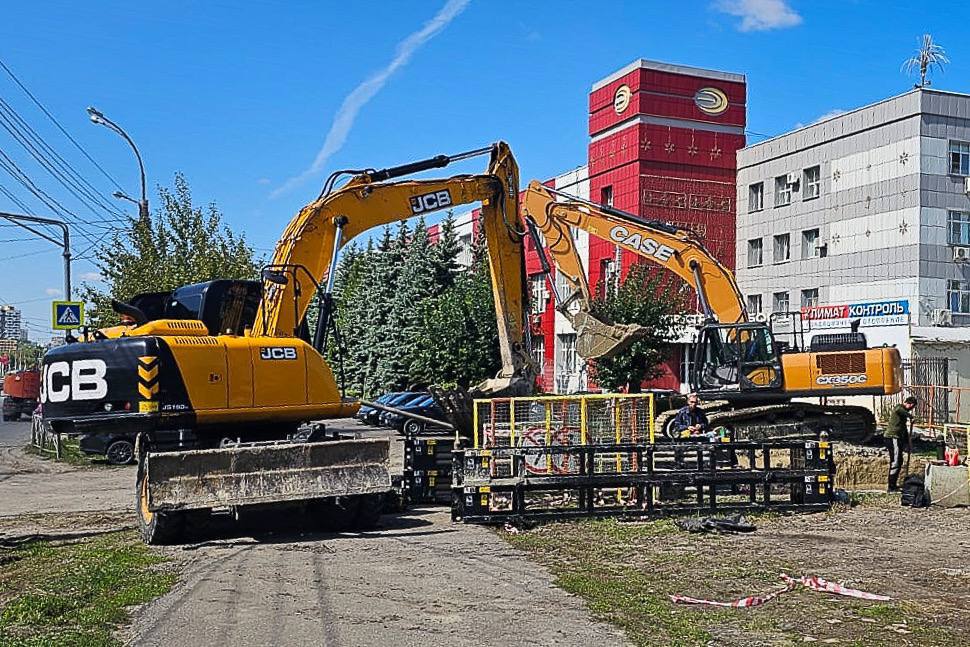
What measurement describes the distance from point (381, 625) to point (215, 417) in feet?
17.5

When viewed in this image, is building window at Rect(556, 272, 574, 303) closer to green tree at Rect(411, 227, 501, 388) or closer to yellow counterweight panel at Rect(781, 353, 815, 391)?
green tree at Rect(411, 227, 501, 388)

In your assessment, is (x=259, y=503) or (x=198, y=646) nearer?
(x=198, y=646)

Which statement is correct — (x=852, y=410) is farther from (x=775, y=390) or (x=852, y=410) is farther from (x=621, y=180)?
(x=621, y=180)

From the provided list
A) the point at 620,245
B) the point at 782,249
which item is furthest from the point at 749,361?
the point at 782,249

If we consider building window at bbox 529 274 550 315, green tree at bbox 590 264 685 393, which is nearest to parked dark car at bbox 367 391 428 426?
green tree at bbox 590 264 685 393

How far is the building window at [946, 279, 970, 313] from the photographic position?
3603cm

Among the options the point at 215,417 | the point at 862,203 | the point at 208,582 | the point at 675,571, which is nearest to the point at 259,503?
the point at 215,417

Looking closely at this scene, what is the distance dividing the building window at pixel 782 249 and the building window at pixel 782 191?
4.52 ft

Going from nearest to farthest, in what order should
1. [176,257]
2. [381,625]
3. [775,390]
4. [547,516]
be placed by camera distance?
[381,625] < [547,516] < [775,390] < [176,257]

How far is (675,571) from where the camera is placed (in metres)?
10.6

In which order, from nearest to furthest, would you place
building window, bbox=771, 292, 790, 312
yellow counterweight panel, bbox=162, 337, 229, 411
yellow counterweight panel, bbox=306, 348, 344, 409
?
yellow counterweight panel, bbox=162, 337, 229, 411, yellow counterweight panel, bbox=306, 348, 344, 409, building window, bbox=771, 292, 790, 312

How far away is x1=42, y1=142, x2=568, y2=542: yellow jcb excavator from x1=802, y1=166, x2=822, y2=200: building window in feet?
98.5

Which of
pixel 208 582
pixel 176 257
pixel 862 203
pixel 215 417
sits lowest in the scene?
pixel 208 582

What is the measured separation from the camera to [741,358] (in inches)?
880
